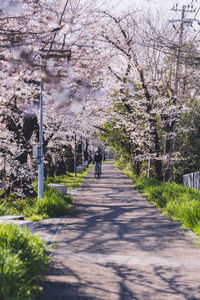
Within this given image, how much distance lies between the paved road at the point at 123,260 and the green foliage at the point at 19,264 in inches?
9.0

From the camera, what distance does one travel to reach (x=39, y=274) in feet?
16.0

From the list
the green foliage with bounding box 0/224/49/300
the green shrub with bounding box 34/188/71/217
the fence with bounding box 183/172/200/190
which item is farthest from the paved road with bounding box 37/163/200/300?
the fence with bounding box 183/172/200/190

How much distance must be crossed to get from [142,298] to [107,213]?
600cm

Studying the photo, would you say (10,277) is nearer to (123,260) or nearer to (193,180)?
(123,260)

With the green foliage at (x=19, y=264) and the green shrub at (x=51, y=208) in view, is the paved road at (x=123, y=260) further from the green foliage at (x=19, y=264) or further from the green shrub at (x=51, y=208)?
the green shrub at (x=51, y=208)

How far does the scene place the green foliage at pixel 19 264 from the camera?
12.4 ft

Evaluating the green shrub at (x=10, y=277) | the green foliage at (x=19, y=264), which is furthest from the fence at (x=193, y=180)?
the green shrub at (x=10, y=277)

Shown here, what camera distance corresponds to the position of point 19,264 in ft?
13.7

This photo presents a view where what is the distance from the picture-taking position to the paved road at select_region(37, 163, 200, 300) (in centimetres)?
447

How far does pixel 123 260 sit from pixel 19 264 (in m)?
2.21

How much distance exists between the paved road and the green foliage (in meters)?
0.23

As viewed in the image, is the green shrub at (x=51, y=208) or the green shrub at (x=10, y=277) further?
the green shrub at (x=51, y=208)

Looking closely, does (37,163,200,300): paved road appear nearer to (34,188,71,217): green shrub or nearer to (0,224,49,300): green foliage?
(0,224,49,300): green foliage

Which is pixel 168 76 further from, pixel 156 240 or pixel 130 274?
pixel 130 274
